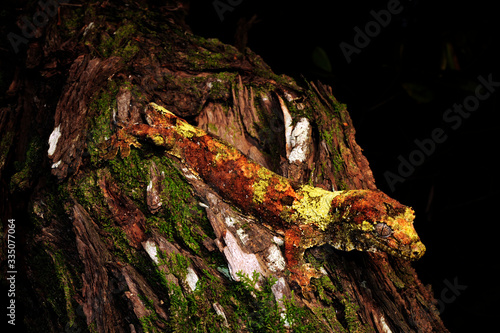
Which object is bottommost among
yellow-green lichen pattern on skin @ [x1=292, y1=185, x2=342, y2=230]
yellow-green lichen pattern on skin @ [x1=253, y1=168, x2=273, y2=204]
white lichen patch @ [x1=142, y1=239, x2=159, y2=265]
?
white lichen patch @ [x1=142, y1=239, x2=159, y2=265]

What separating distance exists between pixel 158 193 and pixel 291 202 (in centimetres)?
75

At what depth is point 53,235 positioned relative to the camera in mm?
2135

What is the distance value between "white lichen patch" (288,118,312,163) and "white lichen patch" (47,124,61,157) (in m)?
1.48

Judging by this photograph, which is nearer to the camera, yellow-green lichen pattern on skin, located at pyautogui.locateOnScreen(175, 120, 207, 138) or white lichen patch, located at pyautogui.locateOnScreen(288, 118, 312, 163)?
yellow-green lichen pattern on skin, located at pyautogui.locateOnScreen(175, 120, 207, 138)

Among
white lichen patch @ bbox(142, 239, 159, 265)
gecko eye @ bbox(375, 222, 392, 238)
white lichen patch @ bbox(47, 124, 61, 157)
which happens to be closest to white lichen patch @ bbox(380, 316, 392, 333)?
gecko eye @ bbox(375, 222, 392, 238)

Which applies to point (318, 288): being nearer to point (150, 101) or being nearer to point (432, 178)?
point (150, 101)

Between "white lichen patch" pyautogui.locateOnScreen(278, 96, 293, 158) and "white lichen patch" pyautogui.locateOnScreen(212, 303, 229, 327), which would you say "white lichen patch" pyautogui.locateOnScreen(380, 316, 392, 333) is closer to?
"white lichen patch" pyautogui.locateOnScreen(212, 303, 229, 327)

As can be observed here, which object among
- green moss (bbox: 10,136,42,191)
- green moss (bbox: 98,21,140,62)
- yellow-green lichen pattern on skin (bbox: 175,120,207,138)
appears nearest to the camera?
yellow-green lichen pattern on skin (bbox: 175,120,207,138)

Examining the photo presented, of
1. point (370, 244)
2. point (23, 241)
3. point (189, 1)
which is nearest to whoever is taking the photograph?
point (370, 244)

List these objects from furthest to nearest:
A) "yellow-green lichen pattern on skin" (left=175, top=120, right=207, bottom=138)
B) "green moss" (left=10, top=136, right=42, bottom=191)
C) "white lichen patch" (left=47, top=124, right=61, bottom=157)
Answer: "green moss" (left=10, top=136, right=42, bottom=191), "white lichen patch" (left=47, top=124, right=61, bottom=157), "yellow-green lichen pattern on skin" (left=175, top=120, right=207, bottom=138)

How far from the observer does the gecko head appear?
150 cm

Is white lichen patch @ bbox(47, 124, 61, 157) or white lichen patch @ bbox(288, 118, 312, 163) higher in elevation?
white lichen patch @ bbox(288, 118, 312, 163)

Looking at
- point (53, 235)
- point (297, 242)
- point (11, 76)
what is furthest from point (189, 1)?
point (297, 242)

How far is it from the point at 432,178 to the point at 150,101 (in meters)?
2.35
